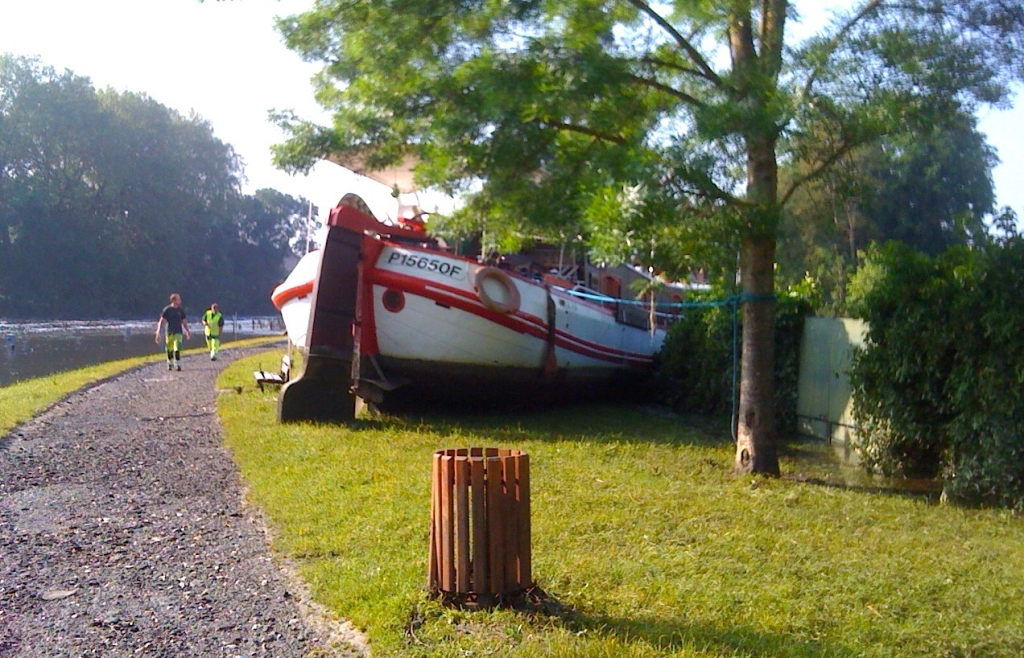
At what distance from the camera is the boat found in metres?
12.1

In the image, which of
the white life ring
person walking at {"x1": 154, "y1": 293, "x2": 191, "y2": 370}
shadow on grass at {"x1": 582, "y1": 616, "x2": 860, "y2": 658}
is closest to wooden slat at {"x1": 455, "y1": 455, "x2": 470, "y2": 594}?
shadow on grass at {"x1": 582, "y1": 616, "x2": 860, "y2": 658}

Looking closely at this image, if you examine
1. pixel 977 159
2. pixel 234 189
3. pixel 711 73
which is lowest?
pixel 711 73

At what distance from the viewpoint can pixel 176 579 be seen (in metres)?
5.98

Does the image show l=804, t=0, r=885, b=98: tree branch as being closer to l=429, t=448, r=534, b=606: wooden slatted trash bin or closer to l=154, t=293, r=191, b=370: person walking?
l=429, t=448, r=534, b=606: wooden slatted trash bin

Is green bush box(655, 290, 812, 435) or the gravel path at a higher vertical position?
green bush box(655, 290, 812, 435)

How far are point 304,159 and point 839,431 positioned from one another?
6.28 meters

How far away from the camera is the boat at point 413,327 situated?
12070mm

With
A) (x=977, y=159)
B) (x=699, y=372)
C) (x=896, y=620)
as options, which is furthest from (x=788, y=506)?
(x=977, y=159)

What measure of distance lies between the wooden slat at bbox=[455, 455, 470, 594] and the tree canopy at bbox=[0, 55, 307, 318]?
205 feet

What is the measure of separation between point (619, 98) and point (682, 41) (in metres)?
0.86

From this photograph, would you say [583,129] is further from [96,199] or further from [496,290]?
[96,199]

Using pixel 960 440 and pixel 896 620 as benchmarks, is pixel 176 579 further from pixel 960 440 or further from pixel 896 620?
pixel 960 440

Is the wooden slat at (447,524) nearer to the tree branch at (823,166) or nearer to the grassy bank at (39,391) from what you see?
the tree branch at (823,166)

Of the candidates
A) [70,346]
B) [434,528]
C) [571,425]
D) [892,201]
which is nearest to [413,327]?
[571,425]
